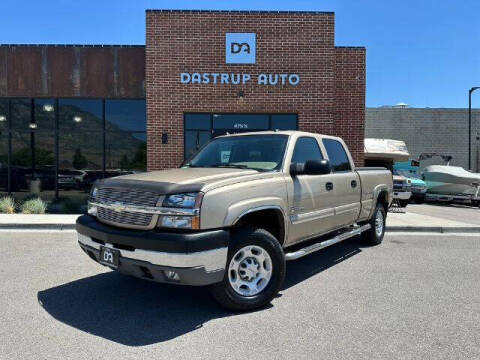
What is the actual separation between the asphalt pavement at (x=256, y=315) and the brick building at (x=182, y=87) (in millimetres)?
6539

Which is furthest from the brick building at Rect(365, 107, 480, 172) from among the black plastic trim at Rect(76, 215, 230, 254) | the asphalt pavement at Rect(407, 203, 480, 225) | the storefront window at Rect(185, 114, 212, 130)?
the black plastic trim at Rect(76, 215, 230, 254)

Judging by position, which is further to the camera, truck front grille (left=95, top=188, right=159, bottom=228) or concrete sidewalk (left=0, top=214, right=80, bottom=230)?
concrete sidewalk (left=0, top=214, right=80, bottom=230)

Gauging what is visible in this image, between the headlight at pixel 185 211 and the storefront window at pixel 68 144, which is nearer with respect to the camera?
the headlight at pixel 185 211

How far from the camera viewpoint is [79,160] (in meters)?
12.7

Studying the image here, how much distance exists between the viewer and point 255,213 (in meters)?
3.94

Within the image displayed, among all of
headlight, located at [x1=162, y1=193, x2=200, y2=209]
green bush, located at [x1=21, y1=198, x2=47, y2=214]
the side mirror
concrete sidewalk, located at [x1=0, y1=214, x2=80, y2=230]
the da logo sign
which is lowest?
concrete sidewalk, located at [x1=0, y1=214, x2=80, y2=230]

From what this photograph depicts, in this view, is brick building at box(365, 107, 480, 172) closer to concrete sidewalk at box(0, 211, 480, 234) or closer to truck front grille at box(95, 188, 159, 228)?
concrete sidewalk at box(0, 211, 480, 234)

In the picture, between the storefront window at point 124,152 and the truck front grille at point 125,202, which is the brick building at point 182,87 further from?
the truck front grille at point 125,202

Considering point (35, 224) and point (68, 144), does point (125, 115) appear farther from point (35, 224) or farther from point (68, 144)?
point (35, 224)

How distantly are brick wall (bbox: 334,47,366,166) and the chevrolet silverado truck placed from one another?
7.26 meters

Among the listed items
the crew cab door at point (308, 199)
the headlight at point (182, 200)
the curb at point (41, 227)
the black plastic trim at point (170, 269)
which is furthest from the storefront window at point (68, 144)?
the headlight at point (182, 200)

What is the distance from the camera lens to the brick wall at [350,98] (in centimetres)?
1193

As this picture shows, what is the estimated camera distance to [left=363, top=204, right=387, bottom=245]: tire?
6801 millimetres

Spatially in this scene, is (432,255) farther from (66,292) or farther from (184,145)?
(184,145)
